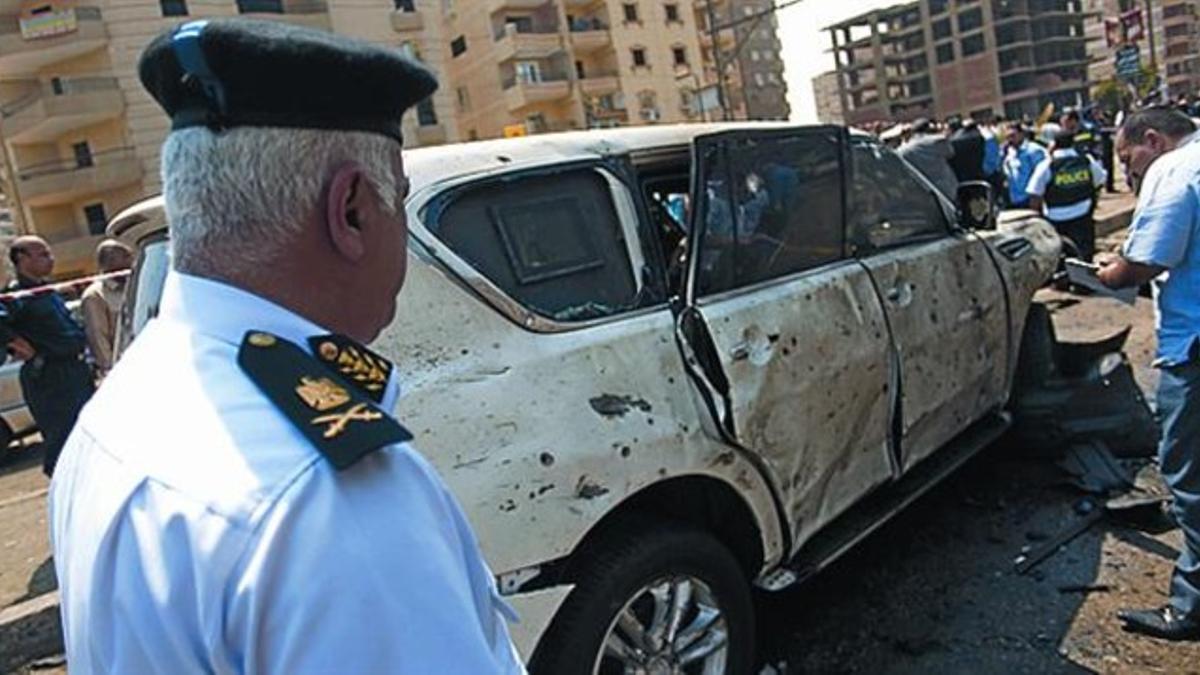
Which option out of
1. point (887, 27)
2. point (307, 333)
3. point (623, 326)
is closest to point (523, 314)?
point (623, 326)

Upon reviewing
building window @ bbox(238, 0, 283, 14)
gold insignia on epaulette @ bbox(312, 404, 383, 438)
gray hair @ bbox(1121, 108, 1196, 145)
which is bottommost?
gold insignia on epaulette @ bbox(312, 404, 383, 438)

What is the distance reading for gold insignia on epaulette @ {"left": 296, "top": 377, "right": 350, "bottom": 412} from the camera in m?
0.80

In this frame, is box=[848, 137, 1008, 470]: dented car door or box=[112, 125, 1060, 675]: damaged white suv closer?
box=[112, 125, 1060, 675]: damaged white suv

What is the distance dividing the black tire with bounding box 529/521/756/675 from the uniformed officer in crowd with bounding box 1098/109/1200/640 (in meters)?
1.41

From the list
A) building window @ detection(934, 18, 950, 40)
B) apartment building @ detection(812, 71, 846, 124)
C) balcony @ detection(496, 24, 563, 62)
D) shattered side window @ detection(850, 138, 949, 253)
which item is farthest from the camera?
apartment building @ detection(812, 71, 846, 124)

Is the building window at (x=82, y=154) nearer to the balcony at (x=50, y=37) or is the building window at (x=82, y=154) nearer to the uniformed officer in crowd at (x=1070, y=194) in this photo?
the balcony at (x=50, y=37)

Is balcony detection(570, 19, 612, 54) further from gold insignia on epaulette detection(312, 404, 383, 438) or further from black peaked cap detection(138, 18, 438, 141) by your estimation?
gold insignia on epaulette detection(312, 404, 383, 438)

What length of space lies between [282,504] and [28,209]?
37.9 metres

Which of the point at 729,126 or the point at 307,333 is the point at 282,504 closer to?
the point at 307,333

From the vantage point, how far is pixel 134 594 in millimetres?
763

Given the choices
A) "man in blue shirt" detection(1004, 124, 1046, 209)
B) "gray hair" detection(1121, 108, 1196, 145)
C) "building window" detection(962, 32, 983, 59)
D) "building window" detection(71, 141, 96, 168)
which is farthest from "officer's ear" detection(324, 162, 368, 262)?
"building window" detection(962, 32, 983, 59)

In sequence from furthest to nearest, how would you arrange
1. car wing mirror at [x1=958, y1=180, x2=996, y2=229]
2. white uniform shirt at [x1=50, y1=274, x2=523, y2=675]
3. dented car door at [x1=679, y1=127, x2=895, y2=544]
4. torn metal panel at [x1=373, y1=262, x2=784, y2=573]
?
car wing mirror at [x1=958, y1=180, x2=996, y2=229] → dented car door at [x1=679, y1=127, x2=895, y2=544] → torn metal panel at [x1=373, y1=262, x2=784, y2=573] → white uniform shirt at [x1=50, y1=274, x2=523, y2=675]

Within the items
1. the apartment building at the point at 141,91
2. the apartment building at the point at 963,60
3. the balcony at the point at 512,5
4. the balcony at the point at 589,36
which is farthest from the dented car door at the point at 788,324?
the apartment building at the point at 963,60

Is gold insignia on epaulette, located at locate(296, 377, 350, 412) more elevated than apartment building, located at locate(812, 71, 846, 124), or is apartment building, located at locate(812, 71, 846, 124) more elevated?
apartment building, located at locate(812, 71, 846, 124)
